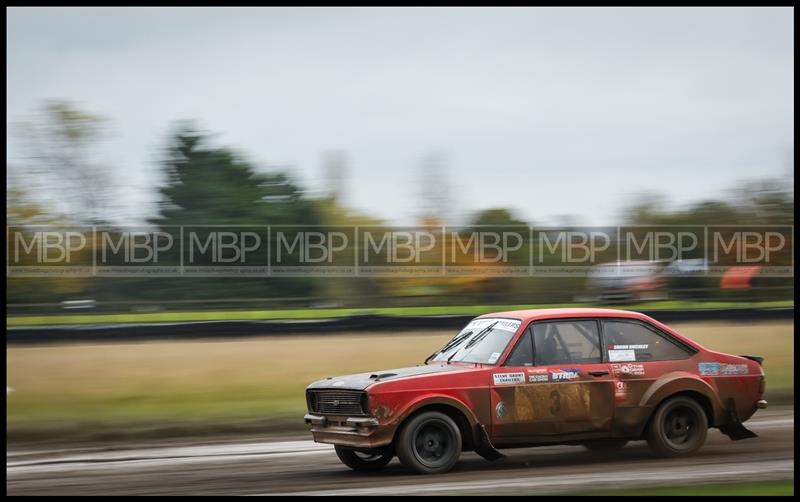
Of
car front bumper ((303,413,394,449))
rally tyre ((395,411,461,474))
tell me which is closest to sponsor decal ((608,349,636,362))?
rally tyre ((395,411,461,474))

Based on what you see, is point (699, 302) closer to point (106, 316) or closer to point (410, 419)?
point (106, 316)

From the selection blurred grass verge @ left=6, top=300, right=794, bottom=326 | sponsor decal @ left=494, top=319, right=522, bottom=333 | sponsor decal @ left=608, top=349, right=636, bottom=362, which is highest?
blurred grass verge @ left=6, top=300, right=794, bottom=326

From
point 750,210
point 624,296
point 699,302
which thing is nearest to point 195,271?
point 624,296

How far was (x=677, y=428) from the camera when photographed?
962 centimetres

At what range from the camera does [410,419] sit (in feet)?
28.5

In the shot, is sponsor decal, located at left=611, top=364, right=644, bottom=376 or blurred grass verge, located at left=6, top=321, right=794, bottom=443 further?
blurred grass verge, located at left=6, top=321, right=794, bottom=443

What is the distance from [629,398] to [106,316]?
1945 cm

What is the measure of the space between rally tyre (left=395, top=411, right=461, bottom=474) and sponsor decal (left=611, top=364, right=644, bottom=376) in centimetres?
180

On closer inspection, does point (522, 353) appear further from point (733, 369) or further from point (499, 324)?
point (733, 369)

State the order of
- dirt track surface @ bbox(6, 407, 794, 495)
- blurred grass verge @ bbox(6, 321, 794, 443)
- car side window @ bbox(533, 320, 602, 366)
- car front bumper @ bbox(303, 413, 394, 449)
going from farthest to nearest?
1. blurred grass verge @ bbox(6, 321, 794, 443)
2. car side window @ bbox(533, 320, 602, 366)
3. car front bumper @ bbox(303, 413, 394, 449)
4. dirt track surface @ bbox(6, 407, 794, 495)

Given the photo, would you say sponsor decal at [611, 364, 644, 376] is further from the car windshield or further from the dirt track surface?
the car windshield

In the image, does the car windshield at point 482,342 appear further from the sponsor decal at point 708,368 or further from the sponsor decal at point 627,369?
the sponsor decal at point 708,368

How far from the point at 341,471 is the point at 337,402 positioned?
2.84ft

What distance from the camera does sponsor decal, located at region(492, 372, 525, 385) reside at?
896 centimetres
